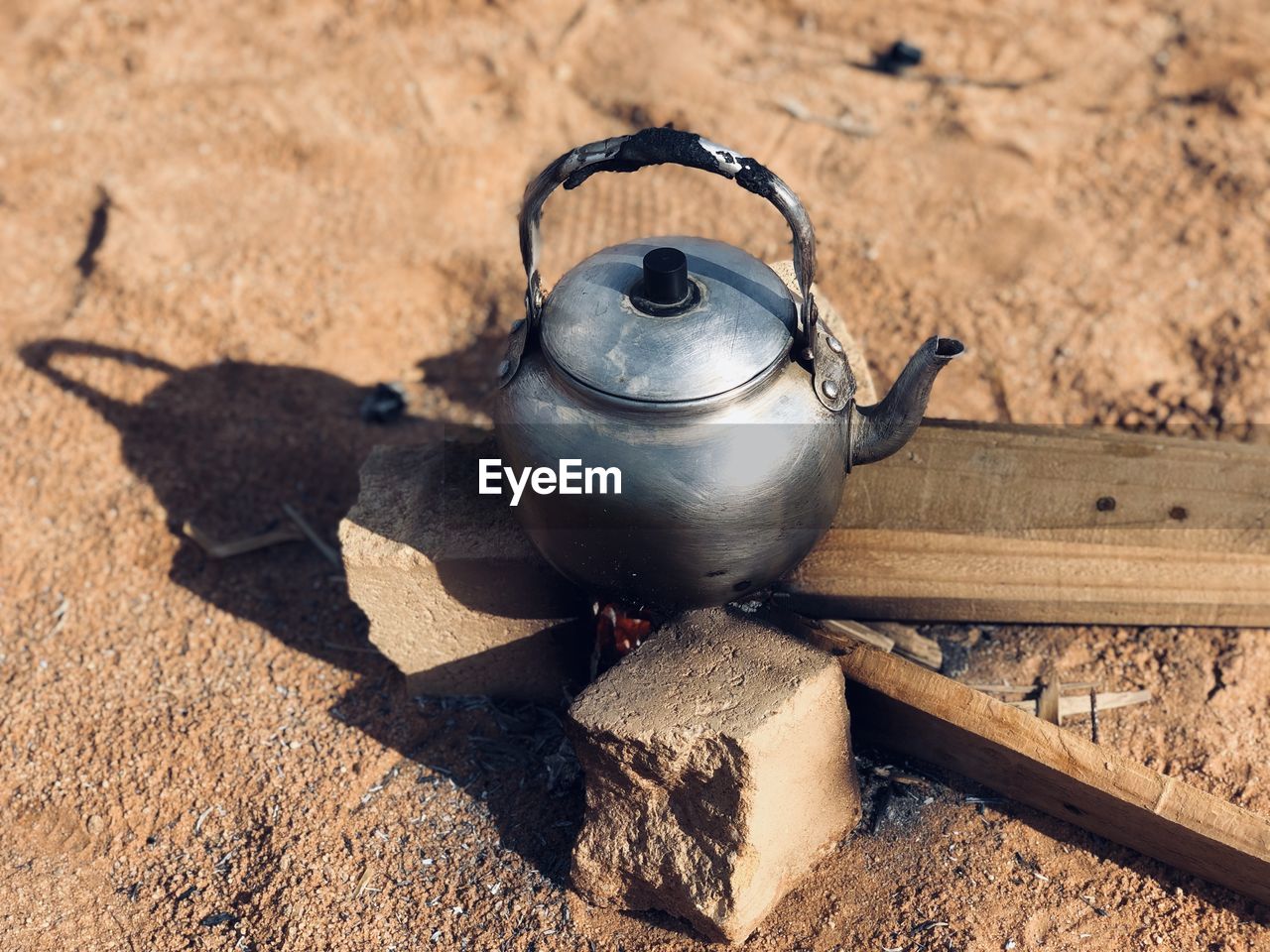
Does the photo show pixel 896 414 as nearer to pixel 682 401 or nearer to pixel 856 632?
pixel 682 401

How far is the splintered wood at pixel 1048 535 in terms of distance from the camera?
353 cm

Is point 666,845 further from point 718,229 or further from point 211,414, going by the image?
point 718,229

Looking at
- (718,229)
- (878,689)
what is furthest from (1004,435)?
(718,229)

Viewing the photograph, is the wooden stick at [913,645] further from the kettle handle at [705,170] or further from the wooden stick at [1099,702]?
the kettle handle at [705,170]

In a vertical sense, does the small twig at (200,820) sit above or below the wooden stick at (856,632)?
below

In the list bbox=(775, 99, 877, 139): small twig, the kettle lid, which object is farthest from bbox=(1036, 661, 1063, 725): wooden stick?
bbox=(775, 99, 877, 139): small twig

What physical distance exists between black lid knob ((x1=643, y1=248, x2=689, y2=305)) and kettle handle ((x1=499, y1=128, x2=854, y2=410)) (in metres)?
0.22

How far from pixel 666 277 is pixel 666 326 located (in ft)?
0.41

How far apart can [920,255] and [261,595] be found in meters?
3.45

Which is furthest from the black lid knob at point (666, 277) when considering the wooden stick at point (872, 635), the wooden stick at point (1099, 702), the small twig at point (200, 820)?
the small twig at point (200, 820)

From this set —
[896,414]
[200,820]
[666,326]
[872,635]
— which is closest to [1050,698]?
[872,635]

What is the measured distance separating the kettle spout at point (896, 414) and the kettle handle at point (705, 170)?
5.0 inches

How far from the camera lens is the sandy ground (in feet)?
10.8

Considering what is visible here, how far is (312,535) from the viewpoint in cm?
438
